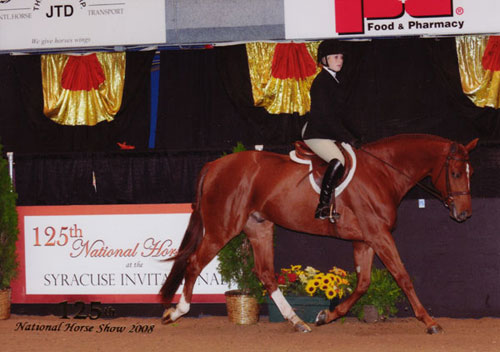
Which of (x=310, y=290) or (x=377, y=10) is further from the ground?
(x=377, y=10)

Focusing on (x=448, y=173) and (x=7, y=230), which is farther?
(x=7, y=230)

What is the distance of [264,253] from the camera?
22.3 ft

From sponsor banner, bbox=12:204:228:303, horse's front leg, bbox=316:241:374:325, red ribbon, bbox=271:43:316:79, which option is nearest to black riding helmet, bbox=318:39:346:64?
horse's front leg, bbox=316:241:374:325

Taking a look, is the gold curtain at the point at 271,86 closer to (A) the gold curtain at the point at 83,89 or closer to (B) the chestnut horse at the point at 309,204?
(A) the gold curtain at the point at 83,89

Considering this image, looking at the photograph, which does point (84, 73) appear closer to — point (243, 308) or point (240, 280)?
point (240, 280)

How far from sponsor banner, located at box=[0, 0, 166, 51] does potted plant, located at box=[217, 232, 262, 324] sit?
135 inches

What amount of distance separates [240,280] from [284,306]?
0.74m

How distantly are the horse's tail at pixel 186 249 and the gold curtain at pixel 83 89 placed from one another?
3.24m

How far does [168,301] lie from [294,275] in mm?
1377

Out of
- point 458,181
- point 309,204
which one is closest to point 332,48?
point 309,204

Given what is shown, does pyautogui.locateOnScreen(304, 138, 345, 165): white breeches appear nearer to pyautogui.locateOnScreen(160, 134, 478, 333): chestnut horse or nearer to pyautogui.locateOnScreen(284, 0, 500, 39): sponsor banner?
pyautogui.locateOnScreen(160, 134, 478, 333): chestnut horse

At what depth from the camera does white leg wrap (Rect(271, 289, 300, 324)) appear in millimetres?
6492

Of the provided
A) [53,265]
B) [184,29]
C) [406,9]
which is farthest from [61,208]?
[406,9]

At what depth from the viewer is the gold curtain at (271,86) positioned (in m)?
9.18
